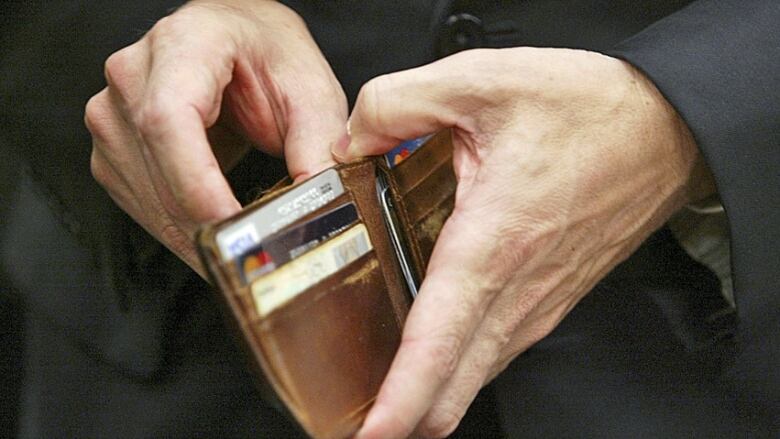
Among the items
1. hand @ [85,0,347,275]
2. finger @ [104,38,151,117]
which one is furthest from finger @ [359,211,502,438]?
finger @ [104,38,151,117]

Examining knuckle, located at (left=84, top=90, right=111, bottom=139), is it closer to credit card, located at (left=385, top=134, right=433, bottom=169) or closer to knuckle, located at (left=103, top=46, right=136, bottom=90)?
knuckle, located at (left=103, top=46, right=136, bottom=90)

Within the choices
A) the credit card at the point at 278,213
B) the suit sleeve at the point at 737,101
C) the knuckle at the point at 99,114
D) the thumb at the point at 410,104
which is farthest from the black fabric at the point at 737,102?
the knuckle at the point at 99,114

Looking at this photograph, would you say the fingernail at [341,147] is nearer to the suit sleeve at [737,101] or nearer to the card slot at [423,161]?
the card slot at [423,161]

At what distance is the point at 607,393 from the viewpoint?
67cm

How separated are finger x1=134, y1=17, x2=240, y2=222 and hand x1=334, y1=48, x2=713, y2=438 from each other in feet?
0.30

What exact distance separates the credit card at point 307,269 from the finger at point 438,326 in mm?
47

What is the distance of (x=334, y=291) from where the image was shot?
0.47 meters

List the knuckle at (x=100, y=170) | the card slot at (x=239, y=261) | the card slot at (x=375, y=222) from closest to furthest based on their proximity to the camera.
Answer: the card slot at (x=239, y=261)
the card slot at (x=375, y=222)
the knuckle at (x=100, y=170)

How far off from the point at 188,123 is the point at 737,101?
0.35 metres

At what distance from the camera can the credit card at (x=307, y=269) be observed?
426 millimetres

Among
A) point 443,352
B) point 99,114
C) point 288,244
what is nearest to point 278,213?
point 288,244

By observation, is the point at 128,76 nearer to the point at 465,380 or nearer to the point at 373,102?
the point at 373,102

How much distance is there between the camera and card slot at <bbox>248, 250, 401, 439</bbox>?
44 cm

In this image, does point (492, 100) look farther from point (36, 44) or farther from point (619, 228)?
point (36, 44)
